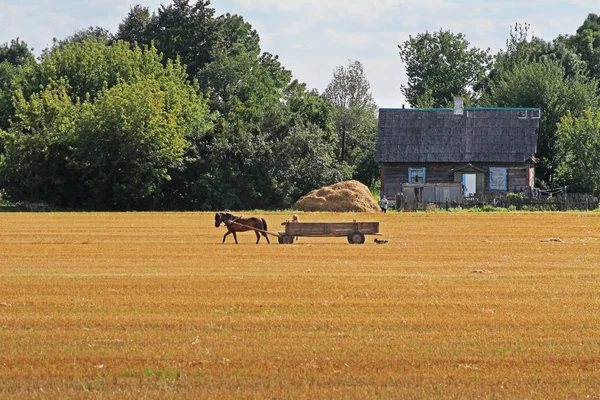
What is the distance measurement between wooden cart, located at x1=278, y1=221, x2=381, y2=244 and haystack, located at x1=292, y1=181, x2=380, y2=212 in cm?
2477

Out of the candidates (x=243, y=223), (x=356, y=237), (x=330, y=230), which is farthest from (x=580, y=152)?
(x=243, y=223)

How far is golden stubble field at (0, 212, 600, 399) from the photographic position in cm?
1184

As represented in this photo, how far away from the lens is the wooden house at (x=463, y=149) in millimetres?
66812

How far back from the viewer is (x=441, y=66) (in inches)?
4198

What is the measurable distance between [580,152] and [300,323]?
55187 mm

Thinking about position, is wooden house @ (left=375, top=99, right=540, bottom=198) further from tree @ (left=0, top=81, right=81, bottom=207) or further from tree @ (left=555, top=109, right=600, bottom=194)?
tree @ (left=0, top=81, right=81, bottom=207)

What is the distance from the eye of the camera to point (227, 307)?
17.3 metres

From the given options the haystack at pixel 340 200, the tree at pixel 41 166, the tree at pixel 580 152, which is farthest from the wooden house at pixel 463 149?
the tree at pixel 41 166

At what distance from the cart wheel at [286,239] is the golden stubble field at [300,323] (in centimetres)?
285

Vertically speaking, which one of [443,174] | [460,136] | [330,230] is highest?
[460,136]

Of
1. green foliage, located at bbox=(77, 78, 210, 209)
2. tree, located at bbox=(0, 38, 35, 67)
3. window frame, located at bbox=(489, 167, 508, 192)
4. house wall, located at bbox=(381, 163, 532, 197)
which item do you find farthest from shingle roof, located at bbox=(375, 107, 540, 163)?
tree, located at bbox=(0, 38, 35, 67)

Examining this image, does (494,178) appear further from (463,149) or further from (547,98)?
(547,98)

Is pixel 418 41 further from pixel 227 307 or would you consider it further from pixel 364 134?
pixel 227 307

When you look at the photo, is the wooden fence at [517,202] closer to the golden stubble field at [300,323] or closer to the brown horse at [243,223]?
the brown horse at [243,223]
